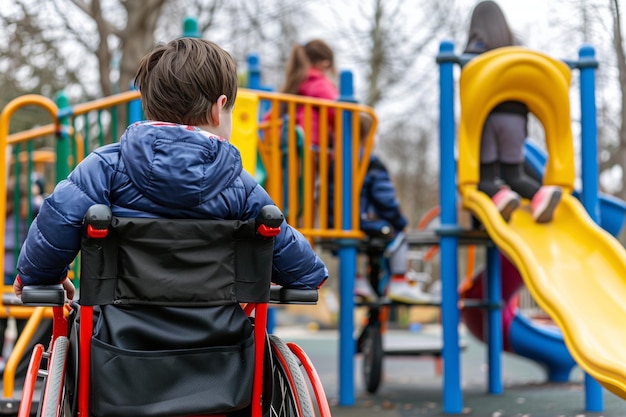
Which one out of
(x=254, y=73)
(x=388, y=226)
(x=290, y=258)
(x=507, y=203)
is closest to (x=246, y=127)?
(x=507, y=203)

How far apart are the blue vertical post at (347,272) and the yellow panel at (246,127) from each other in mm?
1113

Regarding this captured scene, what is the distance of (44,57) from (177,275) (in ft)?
45.2

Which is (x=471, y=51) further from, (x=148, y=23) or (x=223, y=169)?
(x=148, y=23)

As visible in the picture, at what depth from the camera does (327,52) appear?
6871 millimetres

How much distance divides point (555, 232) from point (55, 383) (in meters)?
4.07

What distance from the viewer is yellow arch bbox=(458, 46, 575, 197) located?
19.2 feet

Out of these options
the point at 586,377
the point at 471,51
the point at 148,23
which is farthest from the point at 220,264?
the point at 148,23

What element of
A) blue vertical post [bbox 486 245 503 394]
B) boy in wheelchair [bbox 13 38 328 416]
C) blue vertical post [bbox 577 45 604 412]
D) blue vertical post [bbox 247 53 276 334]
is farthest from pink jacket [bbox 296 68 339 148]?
boy in wheelchair [bbox 13 38 328 416]

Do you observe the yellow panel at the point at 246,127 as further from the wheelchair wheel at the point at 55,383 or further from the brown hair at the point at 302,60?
the wheelchair wheel at the point at 55,383

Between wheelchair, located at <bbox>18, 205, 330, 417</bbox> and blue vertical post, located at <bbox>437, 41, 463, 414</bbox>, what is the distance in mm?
3270

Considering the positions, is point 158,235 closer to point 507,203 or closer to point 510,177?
point 507,203

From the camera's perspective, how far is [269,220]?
8.00 ft

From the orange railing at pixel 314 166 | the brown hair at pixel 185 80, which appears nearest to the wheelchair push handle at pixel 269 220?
the brown hair at pixel 185 80

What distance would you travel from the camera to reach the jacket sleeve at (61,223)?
2381 millimetres
